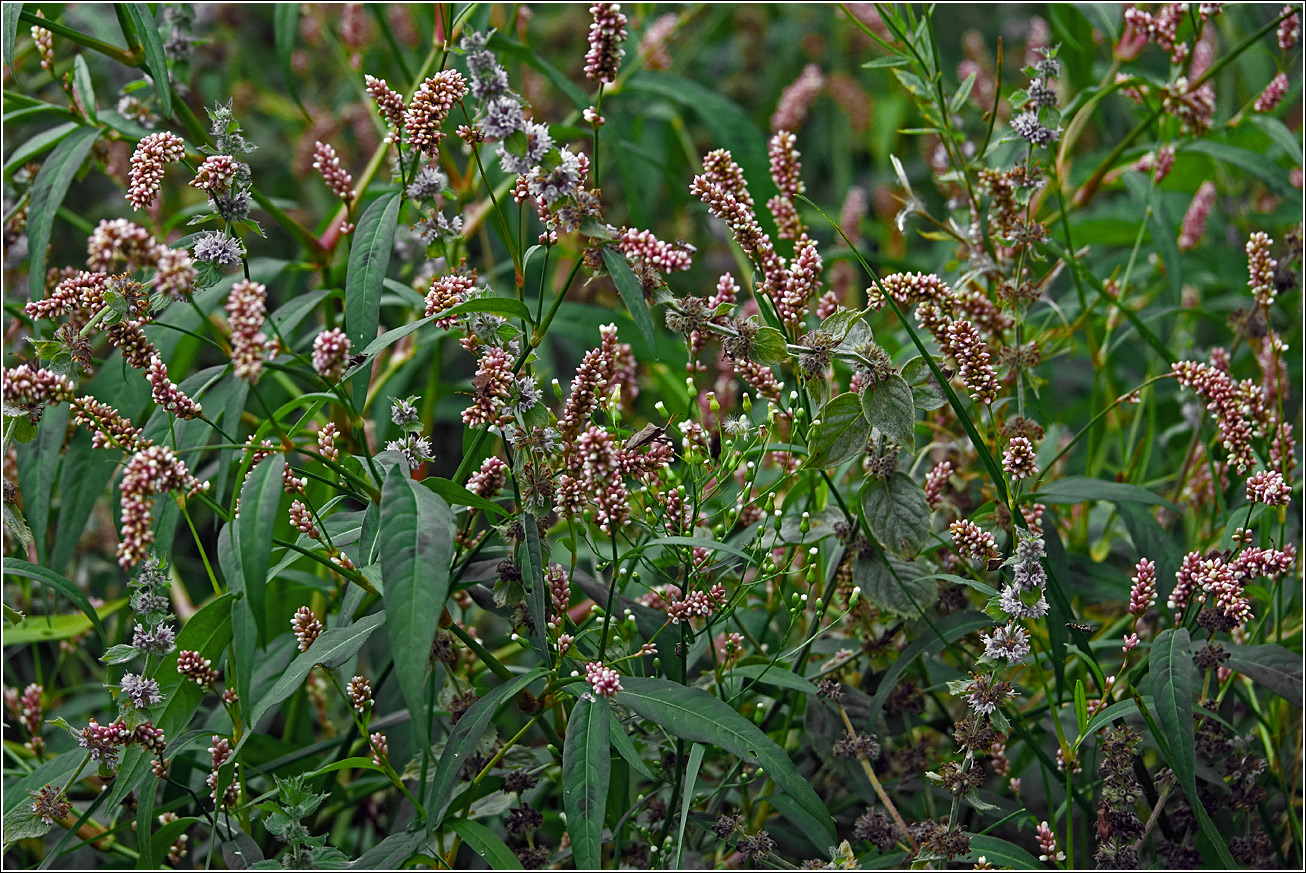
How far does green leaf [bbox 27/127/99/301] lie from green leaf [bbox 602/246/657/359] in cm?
65

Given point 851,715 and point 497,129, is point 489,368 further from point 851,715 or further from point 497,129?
point 851,715

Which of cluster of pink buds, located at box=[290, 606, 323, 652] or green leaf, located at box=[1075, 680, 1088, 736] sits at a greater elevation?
cluster of pink buds, located at box=[290, 606, 323, 652]

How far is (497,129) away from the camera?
0.92m

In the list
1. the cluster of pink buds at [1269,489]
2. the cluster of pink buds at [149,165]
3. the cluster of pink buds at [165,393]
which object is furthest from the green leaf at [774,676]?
the cluster of pink buds at [149,165]

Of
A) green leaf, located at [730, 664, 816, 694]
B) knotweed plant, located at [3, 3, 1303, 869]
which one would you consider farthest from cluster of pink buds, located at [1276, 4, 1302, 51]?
green leaf, located at [730, 664, 816, 694]

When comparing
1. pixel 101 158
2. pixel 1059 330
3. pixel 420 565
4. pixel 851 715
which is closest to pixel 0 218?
pixel 101 158

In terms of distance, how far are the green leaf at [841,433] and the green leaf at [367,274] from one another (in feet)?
1.28

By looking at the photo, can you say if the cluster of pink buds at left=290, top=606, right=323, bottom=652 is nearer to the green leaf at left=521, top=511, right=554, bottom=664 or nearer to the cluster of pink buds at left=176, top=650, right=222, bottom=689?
the cluster of pink buds at left=176, top=650, right=222, bottom=689

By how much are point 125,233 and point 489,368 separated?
0.94 ft

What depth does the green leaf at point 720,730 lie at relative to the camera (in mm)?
868

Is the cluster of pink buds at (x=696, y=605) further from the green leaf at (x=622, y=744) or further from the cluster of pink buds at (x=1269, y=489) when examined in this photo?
the cluster of pink buds at (x=1269, y=489)

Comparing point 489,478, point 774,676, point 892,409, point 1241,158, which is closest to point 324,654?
point 489,478

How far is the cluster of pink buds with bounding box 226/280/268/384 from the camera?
0.73 metres

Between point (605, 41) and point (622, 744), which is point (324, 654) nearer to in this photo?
point (622, 744)
